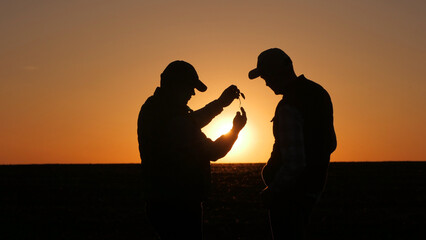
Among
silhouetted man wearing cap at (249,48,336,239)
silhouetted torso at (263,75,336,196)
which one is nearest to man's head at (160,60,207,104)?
silhouetted man wearing cap at (249,48,336,239)

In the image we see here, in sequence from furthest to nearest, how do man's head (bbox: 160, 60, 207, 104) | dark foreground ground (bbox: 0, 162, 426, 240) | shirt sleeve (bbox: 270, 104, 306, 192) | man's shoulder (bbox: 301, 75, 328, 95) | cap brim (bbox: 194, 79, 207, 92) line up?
dark foreground ground (bbox: 0, 162, 426, 240)
cap brim (bbox: 194, 79, 207, 92)
man's head (bbox: 160, 60, 207, 104)
man's shoulder (bbox: 301, 75, 328, 95)
shirt sleeve (bbox: 270, 104, 306, 192)

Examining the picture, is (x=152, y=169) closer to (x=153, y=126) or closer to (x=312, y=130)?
(x=153, y=126)

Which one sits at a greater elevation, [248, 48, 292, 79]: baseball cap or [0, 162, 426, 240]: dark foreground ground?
[248, 48, 292, 79]: baseball cap

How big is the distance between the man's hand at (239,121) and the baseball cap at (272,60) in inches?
28.0

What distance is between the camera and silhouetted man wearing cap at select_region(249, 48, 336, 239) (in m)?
4.35

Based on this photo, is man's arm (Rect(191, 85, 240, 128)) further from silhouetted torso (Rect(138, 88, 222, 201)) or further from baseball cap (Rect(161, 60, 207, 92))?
silhouetted torso (Rect(138, 88, 222, 201))

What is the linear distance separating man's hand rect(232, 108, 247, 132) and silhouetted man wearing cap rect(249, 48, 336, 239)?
0.65 metres

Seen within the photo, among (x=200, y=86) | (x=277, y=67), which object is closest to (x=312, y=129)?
(x=277, y=67)

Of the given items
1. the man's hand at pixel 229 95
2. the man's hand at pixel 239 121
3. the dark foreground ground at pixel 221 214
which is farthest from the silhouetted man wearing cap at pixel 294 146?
the dark foreground ground at pixel 221 214

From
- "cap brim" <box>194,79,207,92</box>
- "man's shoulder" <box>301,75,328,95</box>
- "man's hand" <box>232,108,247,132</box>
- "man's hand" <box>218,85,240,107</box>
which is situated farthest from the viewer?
"man's hand" <box>218,85,240,107</box>

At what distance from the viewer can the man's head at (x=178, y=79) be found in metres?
5.01

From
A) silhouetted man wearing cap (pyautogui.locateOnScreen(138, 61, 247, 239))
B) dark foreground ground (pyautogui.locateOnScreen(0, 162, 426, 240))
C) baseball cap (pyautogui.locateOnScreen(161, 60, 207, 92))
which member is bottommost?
dark foreground ground (pyautogui.locateOnScreen(0, 162, 426, 240))

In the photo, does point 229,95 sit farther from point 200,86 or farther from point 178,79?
point 178,79

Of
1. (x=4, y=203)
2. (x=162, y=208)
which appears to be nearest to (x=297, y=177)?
(x=162, y=208)
